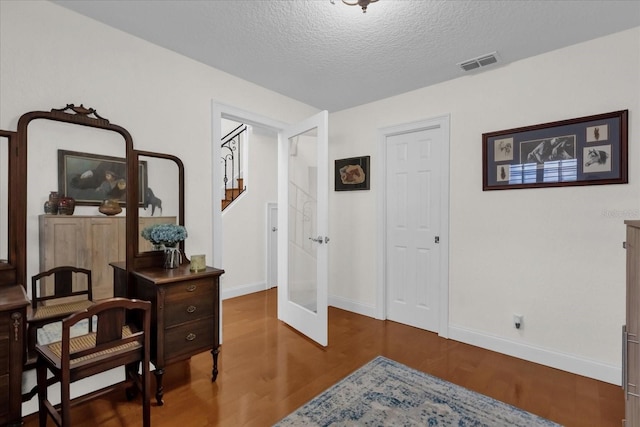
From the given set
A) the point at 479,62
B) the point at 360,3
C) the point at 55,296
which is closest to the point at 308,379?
the point at 55,296

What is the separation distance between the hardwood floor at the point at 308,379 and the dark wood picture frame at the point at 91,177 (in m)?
1.35

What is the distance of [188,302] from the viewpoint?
6.86 feet

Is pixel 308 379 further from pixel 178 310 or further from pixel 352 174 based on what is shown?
pixel 352 174

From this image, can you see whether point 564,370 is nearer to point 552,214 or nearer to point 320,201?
point 552,214

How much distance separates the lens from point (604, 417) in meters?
1.84

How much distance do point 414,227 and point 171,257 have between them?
94.9 inches

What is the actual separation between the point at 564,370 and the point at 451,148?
2072 mm

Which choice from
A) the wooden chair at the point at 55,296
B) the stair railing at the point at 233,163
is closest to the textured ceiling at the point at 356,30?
the wooden chair at the point at 55,296

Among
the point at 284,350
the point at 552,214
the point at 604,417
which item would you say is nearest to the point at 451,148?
the point at 552,214

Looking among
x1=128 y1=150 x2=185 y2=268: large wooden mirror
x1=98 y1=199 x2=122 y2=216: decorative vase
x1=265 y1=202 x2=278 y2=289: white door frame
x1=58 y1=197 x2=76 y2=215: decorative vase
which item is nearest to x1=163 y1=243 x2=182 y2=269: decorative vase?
x1=128 y1=150 x2=185 y2=268: large wooden mirror

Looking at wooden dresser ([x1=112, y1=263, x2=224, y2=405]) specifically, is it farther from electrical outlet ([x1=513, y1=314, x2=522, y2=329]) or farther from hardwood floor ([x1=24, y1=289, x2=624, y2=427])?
electrical outlet ([x1=513, y1=314, x2=522, y2=329])

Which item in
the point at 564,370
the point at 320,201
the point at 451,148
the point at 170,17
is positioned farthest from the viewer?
the point at 451,148

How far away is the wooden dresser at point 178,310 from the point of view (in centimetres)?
196

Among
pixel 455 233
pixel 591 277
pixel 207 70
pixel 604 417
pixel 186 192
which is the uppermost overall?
pixel 207 70
